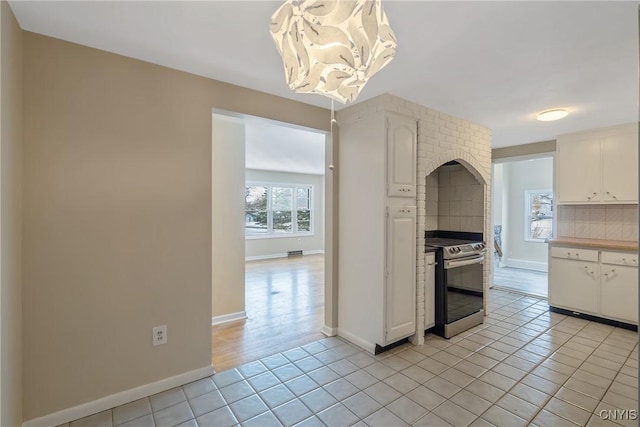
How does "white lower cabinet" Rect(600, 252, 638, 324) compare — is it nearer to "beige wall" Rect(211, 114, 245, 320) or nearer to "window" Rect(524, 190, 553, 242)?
"window" Rect(524, 190, 553, 242)

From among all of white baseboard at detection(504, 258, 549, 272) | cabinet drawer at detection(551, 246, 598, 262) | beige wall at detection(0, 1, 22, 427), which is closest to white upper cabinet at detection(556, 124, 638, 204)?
cabinet drawer at detection(551, 246, 598, 262)

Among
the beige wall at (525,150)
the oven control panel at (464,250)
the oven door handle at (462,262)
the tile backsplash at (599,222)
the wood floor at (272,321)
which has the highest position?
the beige wall at (525,150)

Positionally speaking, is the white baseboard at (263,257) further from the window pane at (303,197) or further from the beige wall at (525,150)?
the beige wall at (525,150)

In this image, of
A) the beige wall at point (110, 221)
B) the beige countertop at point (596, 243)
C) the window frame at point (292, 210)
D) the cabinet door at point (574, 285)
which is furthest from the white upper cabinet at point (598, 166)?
the window frame at point (292, 210)

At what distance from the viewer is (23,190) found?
5.66 ft

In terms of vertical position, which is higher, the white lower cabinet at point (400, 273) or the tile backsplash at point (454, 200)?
the tile backsplash at point (454, 200)

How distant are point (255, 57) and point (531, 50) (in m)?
1.85

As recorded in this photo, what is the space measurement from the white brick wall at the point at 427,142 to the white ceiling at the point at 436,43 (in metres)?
0.14

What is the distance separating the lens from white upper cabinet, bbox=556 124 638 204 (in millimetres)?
3490

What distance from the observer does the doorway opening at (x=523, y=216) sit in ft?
21.4

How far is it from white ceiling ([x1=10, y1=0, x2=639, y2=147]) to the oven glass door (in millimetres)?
1733

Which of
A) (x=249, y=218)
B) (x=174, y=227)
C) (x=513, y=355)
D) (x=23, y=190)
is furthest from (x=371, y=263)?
(x=249, y=218)

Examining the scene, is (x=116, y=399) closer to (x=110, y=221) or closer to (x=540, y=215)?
(x=110, y=221)

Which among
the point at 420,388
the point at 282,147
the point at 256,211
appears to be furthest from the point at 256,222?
the point at 420,388
